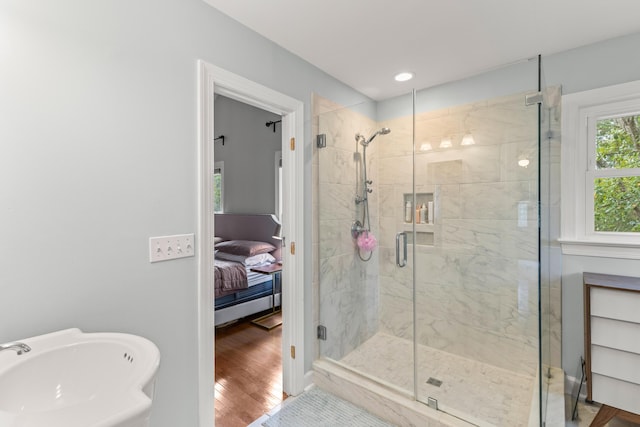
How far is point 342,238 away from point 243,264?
4.37ft

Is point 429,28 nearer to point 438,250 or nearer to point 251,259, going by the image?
point 438,250

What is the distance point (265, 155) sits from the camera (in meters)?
4.31

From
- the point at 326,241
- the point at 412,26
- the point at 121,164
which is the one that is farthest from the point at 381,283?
the point at 121,164

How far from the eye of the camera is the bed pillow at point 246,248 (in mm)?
3741

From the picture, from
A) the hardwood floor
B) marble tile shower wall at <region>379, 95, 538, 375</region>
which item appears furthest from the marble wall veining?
the hardwood floor

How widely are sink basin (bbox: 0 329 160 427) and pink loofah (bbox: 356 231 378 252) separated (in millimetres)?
1997

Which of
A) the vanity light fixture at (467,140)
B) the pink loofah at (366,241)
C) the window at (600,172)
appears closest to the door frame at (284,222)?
the pink loofah at (366,241)

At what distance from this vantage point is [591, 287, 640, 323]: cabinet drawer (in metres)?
1.68

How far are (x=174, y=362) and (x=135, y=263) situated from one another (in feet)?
1.86

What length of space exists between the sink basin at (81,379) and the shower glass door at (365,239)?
151 centimetres

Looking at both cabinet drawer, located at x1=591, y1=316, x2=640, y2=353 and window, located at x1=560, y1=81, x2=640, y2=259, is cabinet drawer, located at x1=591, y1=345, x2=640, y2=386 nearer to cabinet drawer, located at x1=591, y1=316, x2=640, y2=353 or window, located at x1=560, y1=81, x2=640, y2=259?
cabinet drawer, located at x1=591, y1=316, x2=640, y2=353

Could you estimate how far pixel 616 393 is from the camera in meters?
1.74

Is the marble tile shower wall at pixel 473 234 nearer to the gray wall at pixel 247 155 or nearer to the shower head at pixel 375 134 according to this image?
the shower head at pixel 375 134

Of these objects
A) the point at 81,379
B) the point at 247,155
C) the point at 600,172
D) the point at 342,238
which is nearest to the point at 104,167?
the point at 81,379
